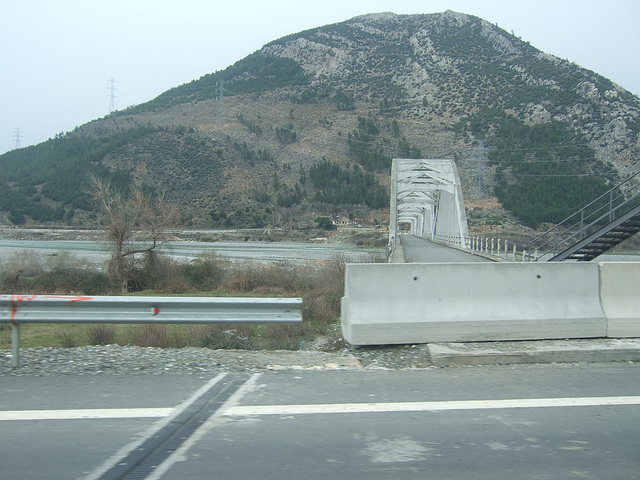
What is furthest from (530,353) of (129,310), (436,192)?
(436,192)

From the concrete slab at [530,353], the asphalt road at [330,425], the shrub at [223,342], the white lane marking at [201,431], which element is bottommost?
the shrub at [223,342]

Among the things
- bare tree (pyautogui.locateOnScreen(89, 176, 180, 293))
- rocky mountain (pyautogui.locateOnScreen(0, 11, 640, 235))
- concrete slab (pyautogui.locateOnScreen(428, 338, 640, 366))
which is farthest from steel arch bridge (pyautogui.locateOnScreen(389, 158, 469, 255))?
concrete slab (pyautogui.locateOnScreen(428, 338, 640, 366))

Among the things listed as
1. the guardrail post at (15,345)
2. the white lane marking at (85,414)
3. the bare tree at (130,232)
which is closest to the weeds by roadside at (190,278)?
the bare tree at (130,232)

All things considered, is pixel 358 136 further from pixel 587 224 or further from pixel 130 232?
pixel 587 224

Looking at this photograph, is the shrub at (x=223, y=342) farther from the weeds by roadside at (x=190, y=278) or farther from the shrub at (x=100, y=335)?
the weeds by roadside at (x=190, y=278)

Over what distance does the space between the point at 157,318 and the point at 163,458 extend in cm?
274

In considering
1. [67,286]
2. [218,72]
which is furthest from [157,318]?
[218,72]

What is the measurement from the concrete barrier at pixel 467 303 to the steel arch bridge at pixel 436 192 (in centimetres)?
3291

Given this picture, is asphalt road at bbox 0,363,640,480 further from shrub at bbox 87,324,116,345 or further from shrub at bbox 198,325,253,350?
shrub at bbox 87,324,116,345

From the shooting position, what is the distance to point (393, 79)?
12406cm

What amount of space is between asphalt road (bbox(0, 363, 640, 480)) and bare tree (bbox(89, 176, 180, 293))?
2723cm

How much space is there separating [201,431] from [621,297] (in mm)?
5810

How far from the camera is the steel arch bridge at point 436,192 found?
45109 millimetres

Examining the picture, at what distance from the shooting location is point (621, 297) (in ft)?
24.1
